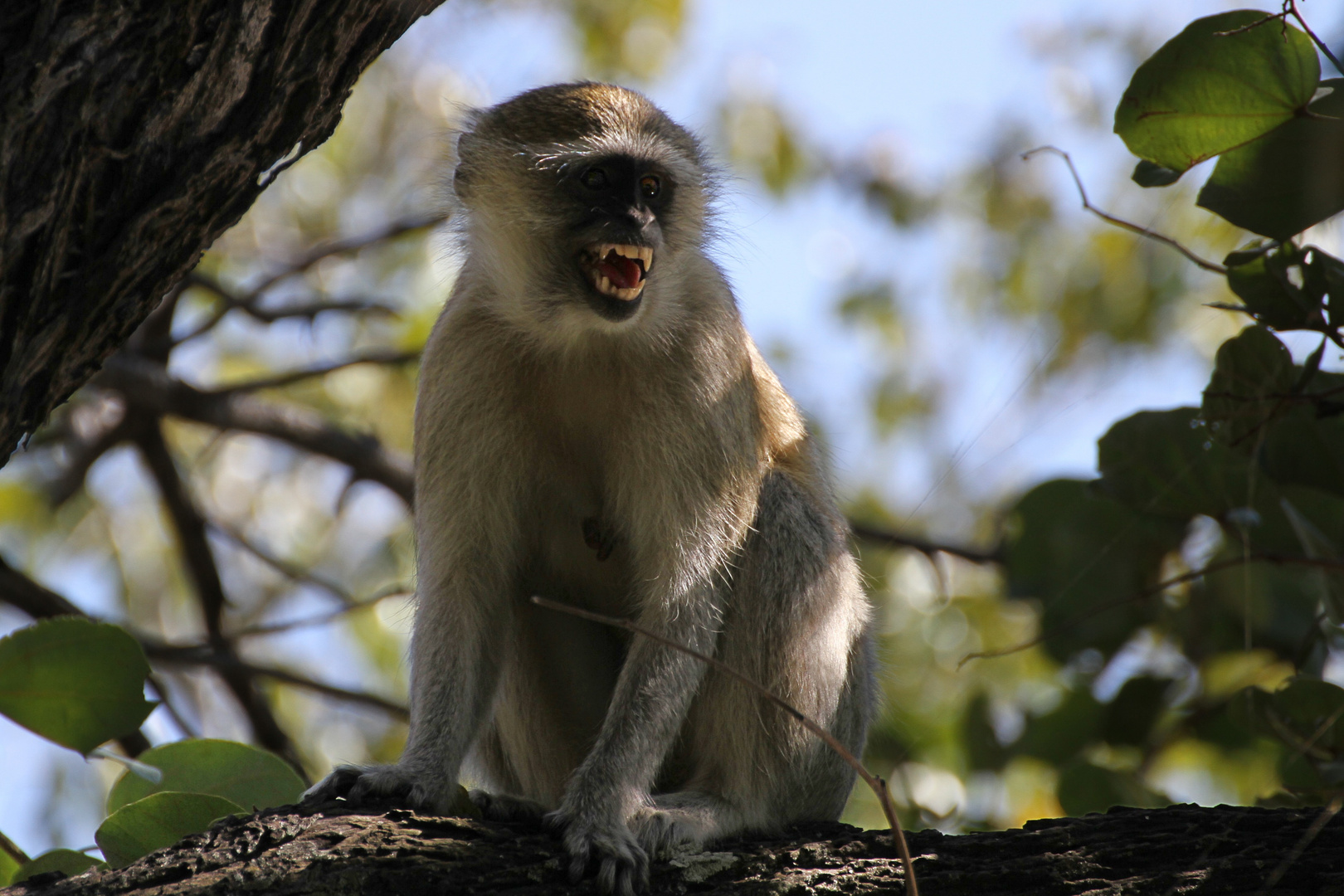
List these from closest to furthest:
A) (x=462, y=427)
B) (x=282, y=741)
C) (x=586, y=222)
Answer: (x=462, y=427), (x=586, y=222), (x=282, y=741)

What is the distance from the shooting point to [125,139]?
2525 mm

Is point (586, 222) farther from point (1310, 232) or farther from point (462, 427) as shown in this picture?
point (1310, 232)

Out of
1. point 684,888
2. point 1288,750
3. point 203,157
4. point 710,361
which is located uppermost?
point 710,361

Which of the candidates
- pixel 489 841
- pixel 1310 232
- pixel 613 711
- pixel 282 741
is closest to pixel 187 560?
pixel 282 741

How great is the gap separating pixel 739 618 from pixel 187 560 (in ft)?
11.1

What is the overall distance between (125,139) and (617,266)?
1976 mm

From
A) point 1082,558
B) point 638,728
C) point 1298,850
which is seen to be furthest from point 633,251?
point 1298,850

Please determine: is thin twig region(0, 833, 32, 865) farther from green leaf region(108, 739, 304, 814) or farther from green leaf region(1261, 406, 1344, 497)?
green leaf region(1261, 406, 1344, 497)

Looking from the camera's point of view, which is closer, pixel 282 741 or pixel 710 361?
pixel 710 361

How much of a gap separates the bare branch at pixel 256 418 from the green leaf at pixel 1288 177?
3.83m

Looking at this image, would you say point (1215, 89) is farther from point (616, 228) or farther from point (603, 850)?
point (603, 850)

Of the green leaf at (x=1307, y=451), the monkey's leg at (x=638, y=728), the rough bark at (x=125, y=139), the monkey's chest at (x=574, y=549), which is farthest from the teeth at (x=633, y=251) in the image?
the green leaf at (x=1307, y=451)

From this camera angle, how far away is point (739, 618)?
3.93 metres

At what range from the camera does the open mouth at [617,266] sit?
4164mm
